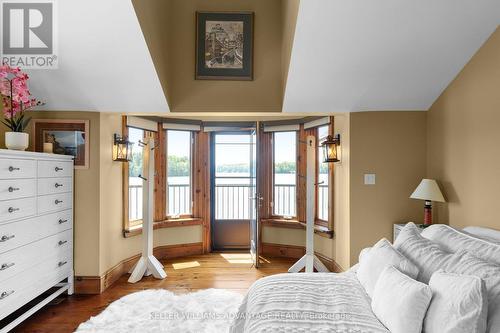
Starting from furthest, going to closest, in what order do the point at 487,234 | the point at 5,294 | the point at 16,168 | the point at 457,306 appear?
1. the point at 16,168
2. the point at 5,294
3. the point at 487,234
4. the point at 457,306

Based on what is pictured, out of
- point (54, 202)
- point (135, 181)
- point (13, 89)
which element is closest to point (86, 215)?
point (54, 202)

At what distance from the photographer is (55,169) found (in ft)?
9.72

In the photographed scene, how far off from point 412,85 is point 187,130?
3036mm

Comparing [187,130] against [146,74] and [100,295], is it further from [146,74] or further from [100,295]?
[100,295]

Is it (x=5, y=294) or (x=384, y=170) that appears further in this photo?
(x=384, y=170)

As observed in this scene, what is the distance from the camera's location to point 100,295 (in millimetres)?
3273

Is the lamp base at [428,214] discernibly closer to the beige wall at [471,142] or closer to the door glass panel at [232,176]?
the beige wall at [471,142]

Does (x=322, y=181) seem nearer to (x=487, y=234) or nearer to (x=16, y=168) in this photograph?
(x=487, y=234)

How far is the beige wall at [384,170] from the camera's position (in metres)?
3.33

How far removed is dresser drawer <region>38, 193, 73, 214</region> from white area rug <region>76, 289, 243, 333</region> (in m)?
1.06

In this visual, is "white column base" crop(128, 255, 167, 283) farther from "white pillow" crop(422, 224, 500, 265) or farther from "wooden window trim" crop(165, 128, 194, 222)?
"white pillow" crop(422, 224, 500, 265)

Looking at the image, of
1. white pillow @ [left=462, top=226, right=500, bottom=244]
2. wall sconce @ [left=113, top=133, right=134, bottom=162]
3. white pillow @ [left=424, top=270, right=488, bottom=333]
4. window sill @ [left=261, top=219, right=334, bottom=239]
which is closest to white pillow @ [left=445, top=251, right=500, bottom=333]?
white pillow @ [left=424, top=270, right=488, bottom=333]

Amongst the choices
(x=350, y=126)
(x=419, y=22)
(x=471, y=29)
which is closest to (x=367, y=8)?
(x=419, y=22)

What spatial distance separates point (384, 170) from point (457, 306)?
2258 mm
